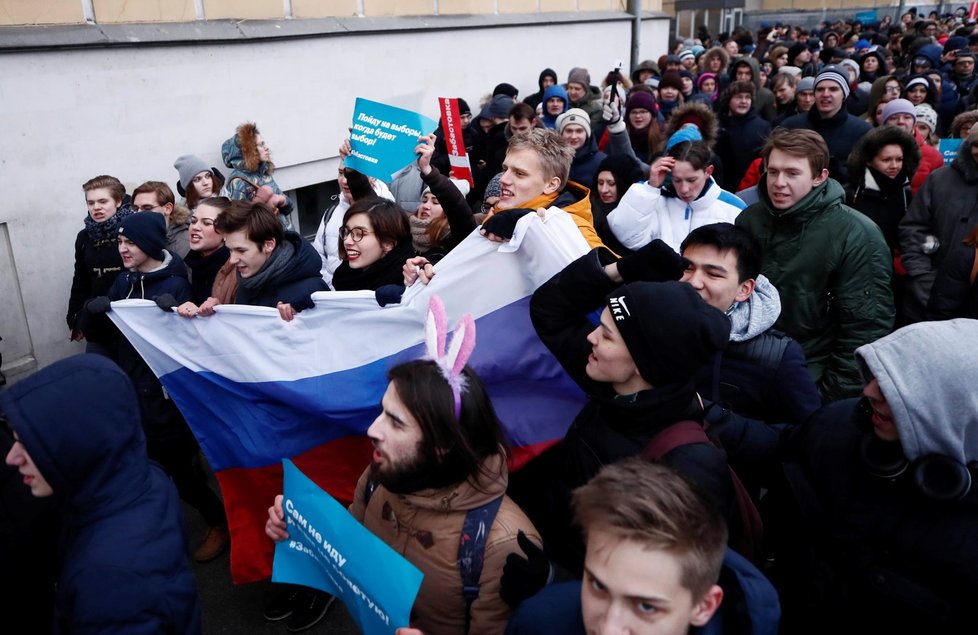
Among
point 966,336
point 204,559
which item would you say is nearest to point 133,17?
point 204,559

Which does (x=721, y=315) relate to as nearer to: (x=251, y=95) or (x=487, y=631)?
(x=487, y=631)

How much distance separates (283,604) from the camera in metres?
3.59

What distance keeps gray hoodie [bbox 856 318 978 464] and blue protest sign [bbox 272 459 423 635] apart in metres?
1.18

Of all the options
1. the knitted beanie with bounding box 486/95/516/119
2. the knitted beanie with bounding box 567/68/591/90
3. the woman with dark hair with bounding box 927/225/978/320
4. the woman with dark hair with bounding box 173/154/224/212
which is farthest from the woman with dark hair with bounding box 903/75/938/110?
the woman with dark hair with bounding box 173/154/224/212

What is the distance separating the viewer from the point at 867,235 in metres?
3.45

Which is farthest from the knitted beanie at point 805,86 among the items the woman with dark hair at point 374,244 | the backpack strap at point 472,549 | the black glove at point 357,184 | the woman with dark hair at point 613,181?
the backpack strap at point 472,549

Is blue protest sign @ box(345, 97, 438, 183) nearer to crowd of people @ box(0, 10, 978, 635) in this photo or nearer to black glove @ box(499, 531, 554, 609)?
crowd of people @ box(0, 10, 978, 635)

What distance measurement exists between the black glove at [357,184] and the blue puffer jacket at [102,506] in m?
3.10

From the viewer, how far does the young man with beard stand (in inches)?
80.2

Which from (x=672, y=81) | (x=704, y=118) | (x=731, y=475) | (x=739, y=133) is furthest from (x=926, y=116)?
(x=731, y=475)

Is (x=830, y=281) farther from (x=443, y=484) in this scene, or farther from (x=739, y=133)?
(x=739, y=133)

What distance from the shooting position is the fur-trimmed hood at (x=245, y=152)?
6137 millimetres

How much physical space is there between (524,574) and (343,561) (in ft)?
1.62

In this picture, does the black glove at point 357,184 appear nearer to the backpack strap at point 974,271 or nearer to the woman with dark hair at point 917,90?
the backpack strap at point 974,271
